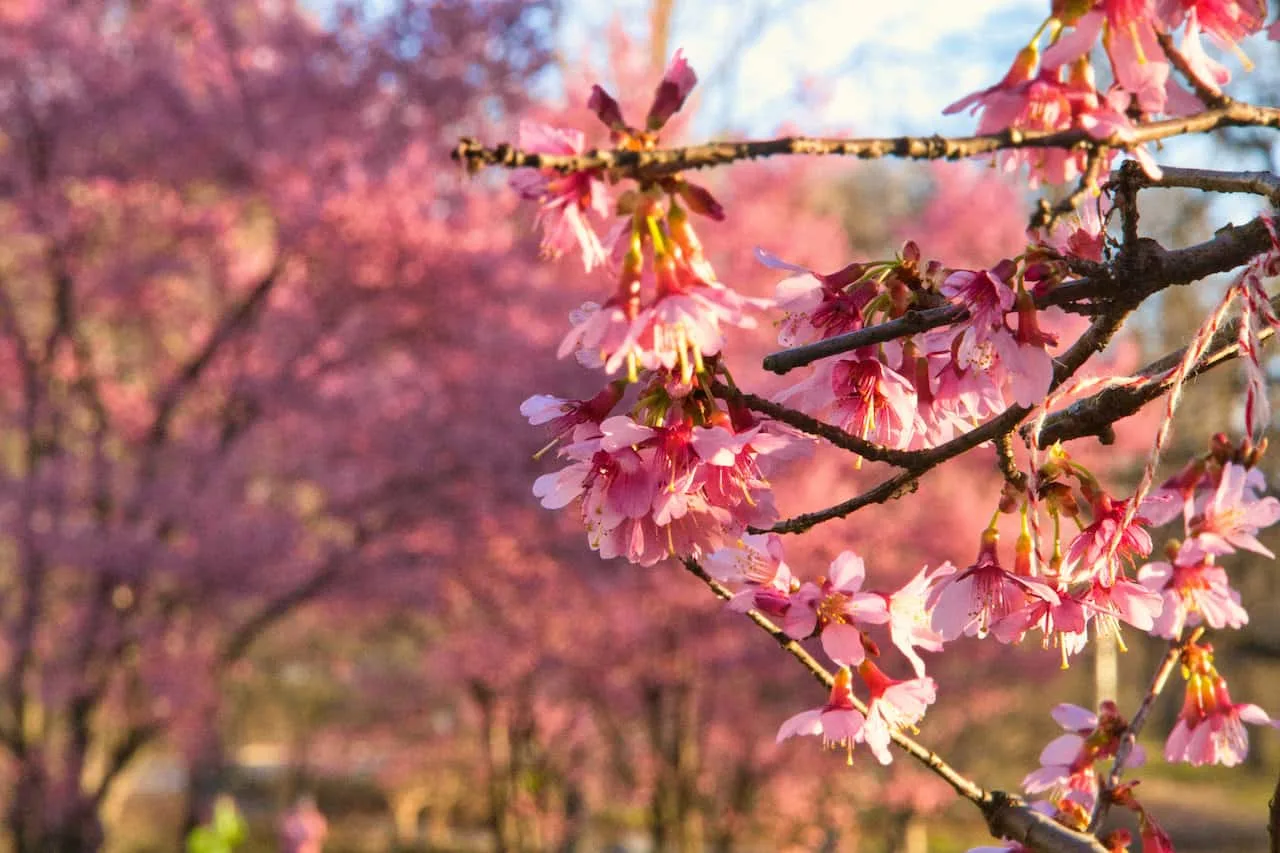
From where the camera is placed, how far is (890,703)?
138 centimetres

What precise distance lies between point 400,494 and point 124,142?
8.99 feet

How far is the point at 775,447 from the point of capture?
1.13 meters

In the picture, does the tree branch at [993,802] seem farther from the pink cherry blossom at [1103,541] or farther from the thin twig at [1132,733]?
the pink cherry blossom at [1103,541]

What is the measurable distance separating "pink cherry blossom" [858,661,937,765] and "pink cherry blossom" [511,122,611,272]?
0.57 m

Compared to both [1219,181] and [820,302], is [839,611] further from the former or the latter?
[1219,181]

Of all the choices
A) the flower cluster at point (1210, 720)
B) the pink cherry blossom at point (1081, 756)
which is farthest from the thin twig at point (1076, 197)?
the pink cherry blossom at point (1081, 756)

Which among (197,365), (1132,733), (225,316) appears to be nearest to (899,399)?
(1132,733)

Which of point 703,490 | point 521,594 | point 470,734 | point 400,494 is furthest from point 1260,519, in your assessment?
point 470,734

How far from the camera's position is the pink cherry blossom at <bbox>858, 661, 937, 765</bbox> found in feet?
4.40

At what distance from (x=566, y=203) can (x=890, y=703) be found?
692 millimetres

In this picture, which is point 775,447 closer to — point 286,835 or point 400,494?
point 400,494

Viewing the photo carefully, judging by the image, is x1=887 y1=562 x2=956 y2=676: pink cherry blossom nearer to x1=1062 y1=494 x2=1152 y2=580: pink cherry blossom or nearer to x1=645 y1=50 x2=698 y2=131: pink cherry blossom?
x1=1062 y1=494 x2=1152 y2=580: pink cherry blossom

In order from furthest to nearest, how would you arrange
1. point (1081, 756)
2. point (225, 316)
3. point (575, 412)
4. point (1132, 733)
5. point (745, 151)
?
point (225, 316) < point (1081, 756) < point (1132, 733) < point (575, 412) < point (745, 151)

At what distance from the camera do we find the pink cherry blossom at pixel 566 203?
101 centimetres
